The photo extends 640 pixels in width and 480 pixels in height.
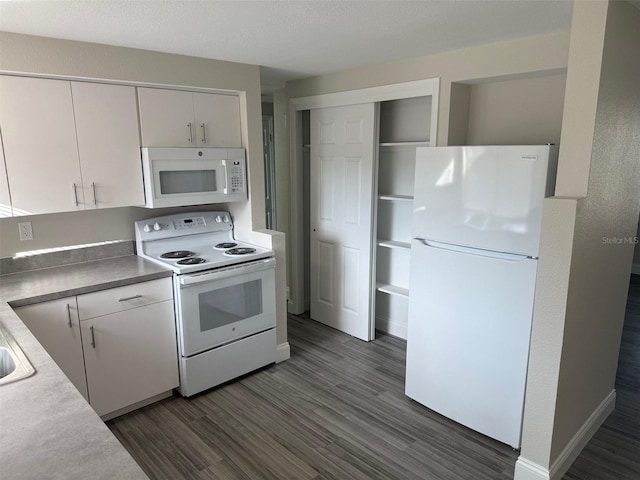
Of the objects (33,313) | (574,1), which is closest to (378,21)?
(574,1)

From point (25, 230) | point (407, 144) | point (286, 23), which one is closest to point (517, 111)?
point (407, 144)

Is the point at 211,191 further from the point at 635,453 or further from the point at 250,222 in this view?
the point at 635,453

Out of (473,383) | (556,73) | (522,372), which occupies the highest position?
(556,73)

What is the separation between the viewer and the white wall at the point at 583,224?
182 cm

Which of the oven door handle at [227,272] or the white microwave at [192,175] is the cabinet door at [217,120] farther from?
the oven door handle at [227,272]

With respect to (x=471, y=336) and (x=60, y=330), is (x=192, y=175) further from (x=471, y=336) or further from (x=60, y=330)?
(x=471, y=336)

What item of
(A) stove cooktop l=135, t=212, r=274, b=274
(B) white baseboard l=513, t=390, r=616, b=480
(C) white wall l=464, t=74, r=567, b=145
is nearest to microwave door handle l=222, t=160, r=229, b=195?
(A) stove cooktop l=135, t=212, r=274, b=274

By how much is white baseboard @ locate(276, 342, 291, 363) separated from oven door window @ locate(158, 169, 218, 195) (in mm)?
1305

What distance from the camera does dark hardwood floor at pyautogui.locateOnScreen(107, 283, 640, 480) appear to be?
7.47 ft

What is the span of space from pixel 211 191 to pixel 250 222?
41cm

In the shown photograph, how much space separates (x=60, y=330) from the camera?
236 cm

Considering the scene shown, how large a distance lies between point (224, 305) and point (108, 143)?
4.10 ft

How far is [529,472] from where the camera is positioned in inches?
83.2

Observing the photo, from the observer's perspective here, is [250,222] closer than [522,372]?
No
